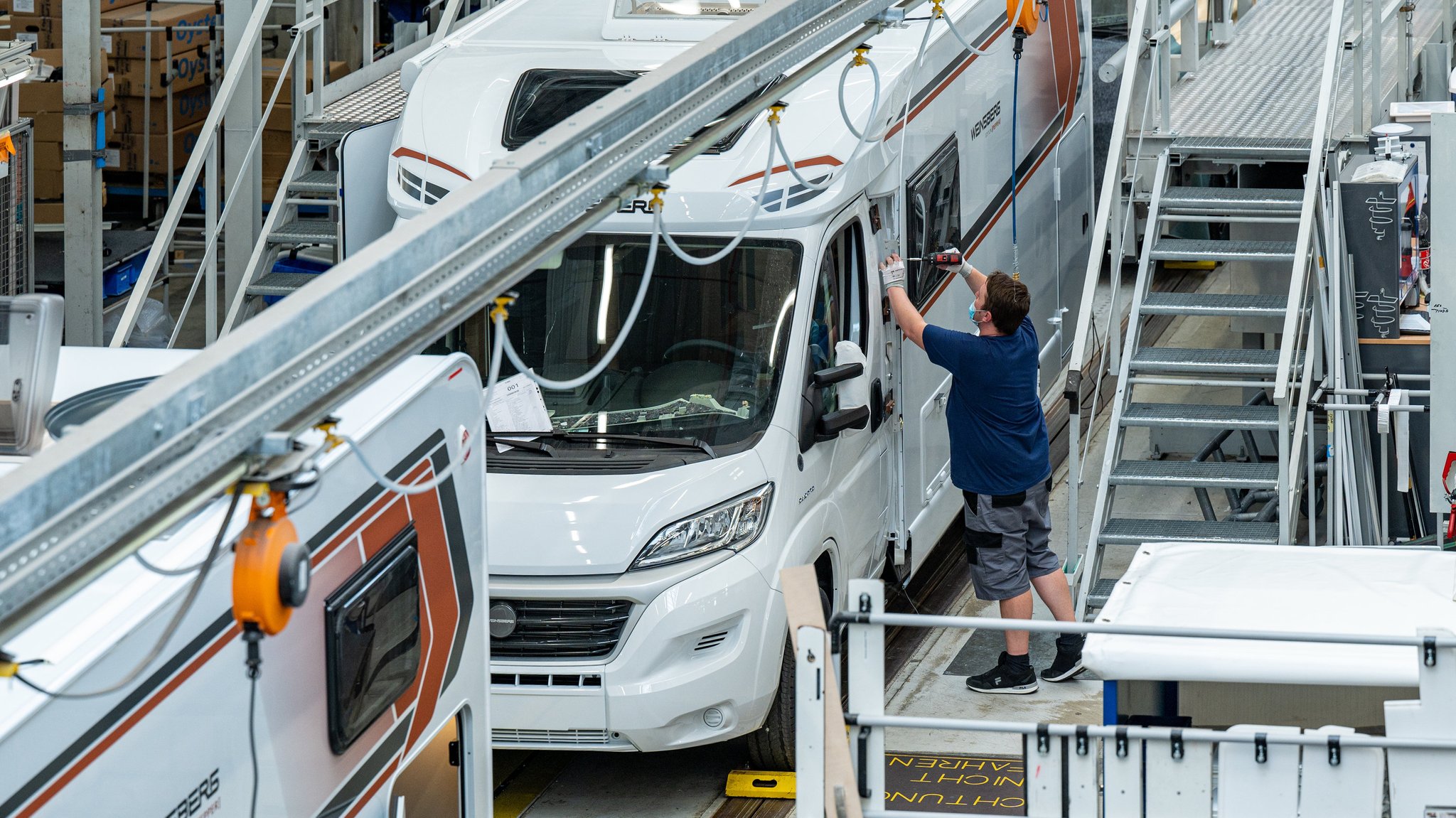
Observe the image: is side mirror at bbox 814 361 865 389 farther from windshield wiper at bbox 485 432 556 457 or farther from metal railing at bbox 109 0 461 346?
metal railing at bbox 109 0 461 346

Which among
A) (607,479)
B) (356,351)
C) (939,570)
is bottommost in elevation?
(939,570)

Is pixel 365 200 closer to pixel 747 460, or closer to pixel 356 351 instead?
pixel 747 460

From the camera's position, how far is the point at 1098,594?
8344 millimetres

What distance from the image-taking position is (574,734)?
6812mm

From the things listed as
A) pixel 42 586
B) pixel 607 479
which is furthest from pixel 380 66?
pixel 42 586

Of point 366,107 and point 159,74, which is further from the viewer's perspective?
point 159,74

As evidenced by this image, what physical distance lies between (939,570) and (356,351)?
703 centimetres

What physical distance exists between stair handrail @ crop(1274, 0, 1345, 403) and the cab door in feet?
5.85

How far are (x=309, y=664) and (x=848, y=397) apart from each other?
138 inches

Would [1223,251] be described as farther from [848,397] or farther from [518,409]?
[518,409]

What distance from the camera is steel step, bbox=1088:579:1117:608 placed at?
828cm

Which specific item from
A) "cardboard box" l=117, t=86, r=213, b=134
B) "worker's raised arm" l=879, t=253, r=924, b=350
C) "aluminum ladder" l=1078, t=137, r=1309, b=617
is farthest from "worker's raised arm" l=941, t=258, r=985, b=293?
"cardboard box" l=117, t=86, r=213, b=134

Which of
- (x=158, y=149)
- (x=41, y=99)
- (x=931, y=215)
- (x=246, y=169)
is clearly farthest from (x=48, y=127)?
(x=931, y=215)

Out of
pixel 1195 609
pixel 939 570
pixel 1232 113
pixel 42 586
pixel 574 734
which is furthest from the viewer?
pixel 1232 113
